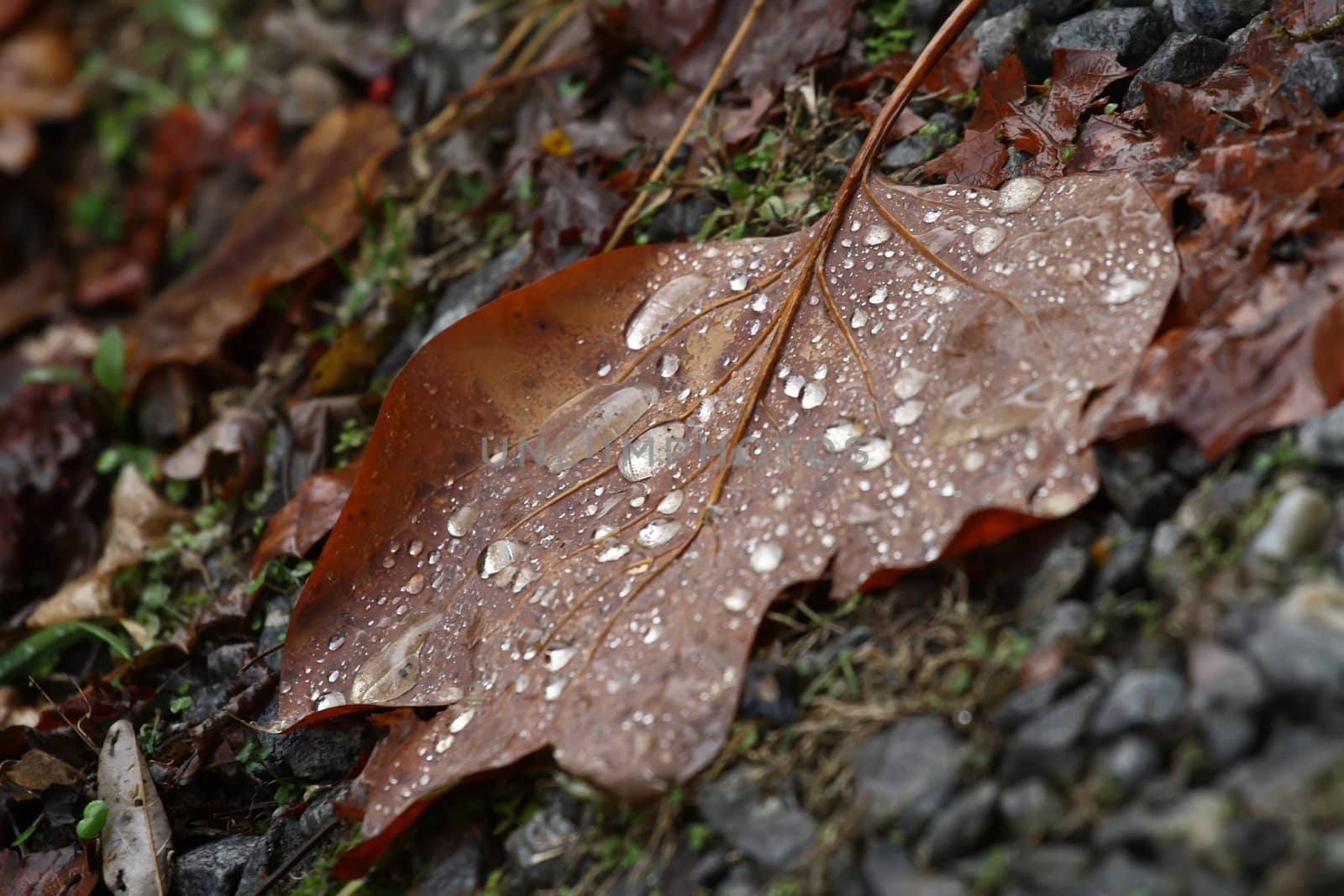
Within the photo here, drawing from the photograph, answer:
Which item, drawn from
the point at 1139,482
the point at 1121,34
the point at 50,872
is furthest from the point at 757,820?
the point at 1121,34

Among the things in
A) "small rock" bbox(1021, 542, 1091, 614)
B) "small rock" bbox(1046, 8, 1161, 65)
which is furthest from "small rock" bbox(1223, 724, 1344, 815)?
"small rock" bbox(1046, 8, 1161, 65)

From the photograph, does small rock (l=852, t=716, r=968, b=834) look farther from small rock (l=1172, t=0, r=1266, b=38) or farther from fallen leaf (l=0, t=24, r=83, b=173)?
fallen leaf (l=0, t=24, r=83, b=173)

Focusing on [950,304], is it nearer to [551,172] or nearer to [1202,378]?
[1202,378]

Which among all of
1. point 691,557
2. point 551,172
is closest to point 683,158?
point 551,172

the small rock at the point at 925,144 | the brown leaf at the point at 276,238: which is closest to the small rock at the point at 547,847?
the small rock at the point at 925,144

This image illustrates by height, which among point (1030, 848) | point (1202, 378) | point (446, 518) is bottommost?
point (1030, 848)
